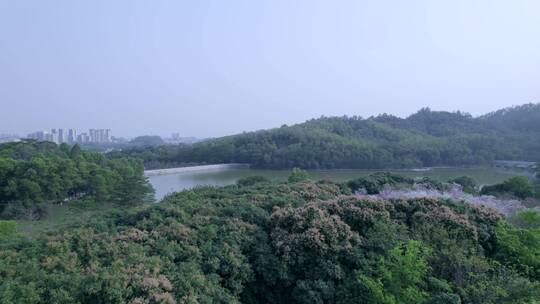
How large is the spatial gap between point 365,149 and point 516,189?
26651 millimetres

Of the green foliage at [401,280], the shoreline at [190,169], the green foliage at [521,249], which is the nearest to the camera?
the green foliage at [401,280]

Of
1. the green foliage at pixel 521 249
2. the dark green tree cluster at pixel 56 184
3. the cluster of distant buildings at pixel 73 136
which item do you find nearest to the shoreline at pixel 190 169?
the dark green tree cluster at pixel 56 184

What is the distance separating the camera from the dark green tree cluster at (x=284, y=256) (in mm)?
3777

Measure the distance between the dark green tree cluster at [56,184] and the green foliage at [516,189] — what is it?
13181 mm

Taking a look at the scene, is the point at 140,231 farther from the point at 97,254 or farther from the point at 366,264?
the point at 366,264

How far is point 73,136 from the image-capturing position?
412 ft

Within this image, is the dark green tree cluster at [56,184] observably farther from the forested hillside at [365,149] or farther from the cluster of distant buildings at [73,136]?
the cluster of distant buildings at [73,136]

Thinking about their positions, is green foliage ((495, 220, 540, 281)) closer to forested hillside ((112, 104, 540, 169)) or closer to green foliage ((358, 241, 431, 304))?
green foliage ((358, 241, 431, 304))

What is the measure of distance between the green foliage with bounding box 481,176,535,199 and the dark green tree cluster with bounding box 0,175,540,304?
6994 millimetres

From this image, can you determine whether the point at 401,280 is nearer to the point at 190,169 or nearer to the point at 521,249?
the point at 521,249

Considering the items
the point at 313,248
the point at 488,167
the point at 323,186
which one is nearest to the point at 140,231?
the point at 313,248

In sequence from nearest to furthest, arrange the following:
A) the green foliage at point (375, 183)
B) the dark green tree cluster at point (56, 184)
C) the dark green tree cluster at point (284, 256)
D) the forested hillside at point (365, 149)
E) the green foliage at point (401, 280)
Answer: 1. the dark green tree cluster at point (284, 256)
2. the green foliage at point (401, 280)
3. the green foliage at point (375, 183)
4. the dark green tree cluster at point (56, 184)
5. the forested hillside at point (365, 149)

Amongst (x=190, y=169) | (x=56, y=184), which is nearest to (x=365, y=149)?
(x=190, y=169)

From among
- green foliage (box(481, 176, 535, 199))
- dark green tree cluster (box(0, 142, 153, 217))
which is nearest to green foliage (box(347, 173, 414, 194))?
green foliage (box(481, 176, 535, 199))
